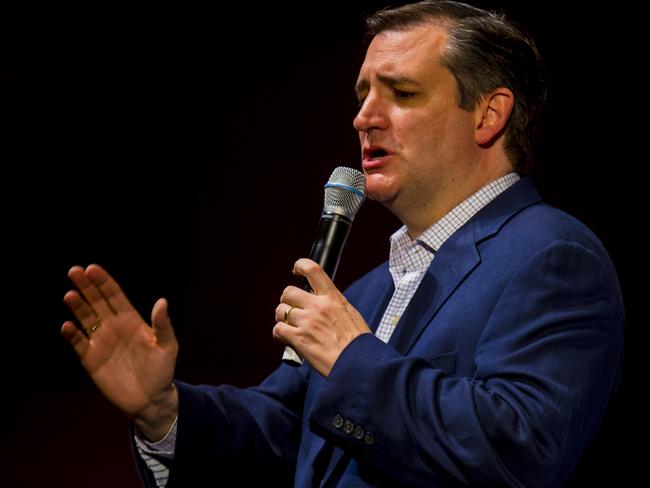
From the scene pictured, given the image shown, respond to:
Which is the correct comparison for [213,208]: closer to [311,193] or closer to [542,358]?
[311,193]

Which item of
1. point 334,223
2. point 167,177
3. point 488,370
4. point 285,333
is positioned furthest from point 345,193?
point 167,177

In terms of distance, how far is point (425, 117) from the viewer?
1.50m

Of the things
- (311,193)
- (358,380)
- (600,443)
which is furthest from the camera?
(311,193)

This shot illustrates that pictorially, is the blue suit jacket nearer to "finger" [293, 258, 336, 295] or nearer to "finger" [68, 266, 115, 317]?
"finger" [293, 258, 336, 295]

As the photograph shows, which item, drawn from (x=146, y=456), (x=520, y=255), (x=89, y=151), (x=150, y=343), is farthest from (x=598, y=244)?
(x=89, y=151)

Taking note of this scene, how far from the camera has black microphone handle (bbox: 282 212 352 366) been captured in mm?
1261

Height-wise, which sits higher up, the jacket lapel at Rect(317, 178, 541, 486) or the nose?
the nose

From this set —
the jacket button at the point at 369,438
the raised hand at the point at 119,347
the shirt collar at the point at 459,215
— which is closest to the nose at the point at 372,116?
the shirt collar at the point at 459,215

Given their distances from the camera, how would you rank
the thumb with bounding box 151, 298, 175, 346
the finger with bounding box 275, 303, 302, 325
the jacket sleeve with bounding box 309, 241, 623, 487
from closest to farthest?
the jacket sleeve with bounding box 309, 241, 623, 487 < the finger with bounding box 275, 303, 302, 325 < the thumb with bounding box 151, 298, 175, 346

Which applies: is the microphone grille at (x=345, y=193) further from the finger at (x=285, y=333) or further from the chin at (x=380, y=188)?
the finger at (x=285, y=333)

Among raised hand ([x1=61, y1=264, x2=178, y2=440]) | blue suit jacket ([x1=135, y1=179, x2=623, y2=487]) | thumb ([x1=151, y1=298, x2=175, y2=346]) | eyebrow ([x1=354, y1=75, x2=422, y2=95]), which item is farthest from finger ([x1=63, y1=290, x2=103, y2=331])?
eyebrow ([x1=354, y1=75, x2=422, y2=95])

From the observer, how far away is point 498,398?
3.55 ft

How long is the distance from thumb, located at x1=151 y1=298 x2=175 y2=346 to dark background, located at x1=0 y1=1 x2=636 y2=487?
5.07 feet

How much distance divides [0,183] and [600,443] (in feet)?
8.82
